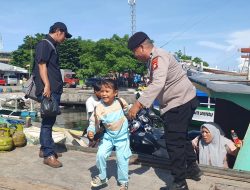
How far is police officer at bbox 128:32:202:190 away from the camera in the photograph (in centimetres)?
365

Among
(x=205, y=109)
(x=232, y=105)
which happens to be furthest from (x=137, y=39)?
(x=205, y=109)

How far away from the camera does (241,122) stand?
657 cm

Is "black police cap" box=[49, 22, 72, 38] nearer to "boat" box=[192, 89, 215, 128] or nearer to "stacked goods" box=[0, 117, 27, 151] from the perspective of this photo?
"stacked goods" box=[0, 117, 27, 151]

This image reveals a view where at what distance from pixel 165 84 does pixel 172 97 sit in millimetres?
173

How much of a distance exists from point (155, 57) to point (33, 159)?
8.65 feet

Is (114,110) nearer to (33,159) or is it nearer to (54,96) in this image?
(54,96)

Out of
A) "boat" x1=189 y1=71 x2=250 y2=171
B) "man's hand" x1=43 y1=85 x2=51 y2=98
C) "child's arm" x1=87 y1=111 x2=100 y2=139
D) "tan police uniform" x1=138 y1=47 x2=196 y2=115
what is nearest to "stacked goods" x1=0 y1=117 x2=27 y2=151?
"man's hand" x1=43 y1=85 x2=51 y2=98

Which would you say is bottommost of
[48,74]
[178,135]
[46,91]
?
[178,135]

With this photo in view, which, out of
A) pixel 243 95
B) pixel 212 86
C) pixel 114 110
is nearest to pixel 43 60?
pixel 114 110

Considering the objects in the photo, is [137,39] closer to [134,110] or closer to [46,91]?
[134,110]

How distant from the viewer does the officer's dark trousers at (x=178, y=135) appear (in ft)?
12.1

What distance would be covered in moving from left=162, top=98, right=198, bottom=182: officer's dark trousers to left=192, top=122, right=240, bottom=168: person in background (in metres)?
1.51

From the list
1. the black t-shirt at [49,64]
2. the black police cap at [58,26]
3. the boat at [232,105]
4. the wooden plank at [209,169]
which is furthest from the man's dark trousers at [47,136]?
the boat at [232,105]

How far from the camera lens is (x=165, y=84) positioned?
12.4 ft
